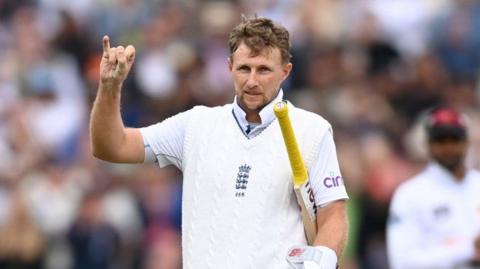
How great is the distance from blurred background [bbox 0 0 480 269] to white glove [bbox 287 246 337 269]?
6428 mm

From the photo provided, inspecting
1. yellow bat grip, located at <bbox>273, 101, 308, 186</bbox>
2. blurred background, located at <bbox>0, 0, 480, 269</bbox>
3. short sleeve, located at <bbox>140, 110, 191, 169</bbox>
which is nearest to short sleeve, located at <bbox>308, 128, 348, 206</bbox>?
yellow bat grip, located at <bbox>273, 101, 308, 186</bbox>

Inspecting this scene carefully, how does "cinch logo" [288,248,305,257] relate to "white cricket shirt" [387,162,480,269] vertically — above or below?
above

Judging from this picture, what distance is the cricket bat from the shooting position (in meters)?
7.32

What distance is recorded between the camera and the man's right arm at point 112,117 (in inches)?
296

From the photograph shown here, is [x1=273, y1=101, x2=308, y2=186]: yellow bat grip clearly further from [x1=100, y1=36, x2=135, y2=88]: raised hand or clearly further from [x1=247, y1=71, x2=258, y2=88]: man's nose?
[x1=100, y1=36, x2=135, y2=88]: raised hand

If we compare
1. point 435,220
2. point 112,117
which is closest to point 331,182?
point 112,117

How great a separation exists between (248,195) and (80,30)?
35.0 ft

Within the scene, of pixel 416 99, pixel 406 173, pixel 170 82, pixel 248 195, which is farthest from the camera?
pixel 170 82

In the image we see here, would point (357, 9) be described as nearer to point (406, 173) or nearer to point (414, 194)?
point (406, 173)

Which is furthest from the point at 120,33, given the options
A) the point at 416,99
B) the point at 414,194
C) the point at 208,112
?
the point at 208,112

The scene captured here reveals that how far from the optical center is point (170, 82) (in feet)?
54.5

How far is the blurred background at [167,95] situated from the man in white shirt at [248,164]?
6.14 meters

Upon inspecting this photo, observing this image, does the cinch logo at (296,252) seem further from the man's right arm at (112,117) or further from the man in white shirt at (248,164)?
the man's right arm at (112,117)

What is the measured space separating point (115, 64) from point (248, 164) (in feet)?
2.69
